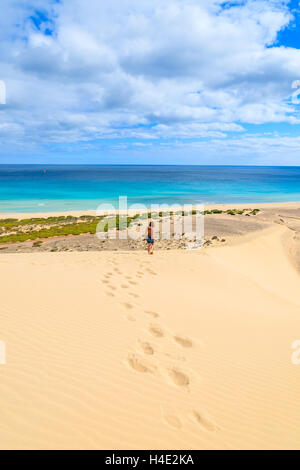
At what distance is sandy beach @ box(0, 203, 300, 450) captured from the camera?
3.03 meters

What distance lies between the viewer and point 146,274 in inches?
392

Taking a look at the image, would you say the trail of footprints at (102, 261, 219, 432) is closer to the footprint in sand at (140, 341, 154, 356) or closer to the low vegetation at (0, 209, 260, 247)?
the footprint in sand at (140, 341, 154, 356)

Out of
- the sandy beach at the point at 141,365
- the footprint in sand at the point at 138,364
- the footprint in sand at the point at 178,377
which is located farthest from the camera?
the footprint in sand at the point at 138,364

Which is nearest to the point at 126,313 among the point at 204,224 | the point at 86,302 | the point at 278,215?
the point at 86,302

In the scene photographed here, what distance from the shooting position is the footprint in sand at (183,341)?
498cm

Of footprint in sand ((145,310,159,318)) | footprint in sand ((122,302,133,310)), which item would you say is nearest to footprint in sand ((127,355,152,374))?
footprint in sand ((145,310,159,318))

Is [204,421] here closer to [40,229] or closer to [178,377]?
[178,377]

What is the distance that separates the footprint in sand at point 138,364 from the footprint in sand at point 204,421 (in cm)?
93

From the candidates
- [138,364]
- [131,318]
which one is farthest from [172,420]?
[131,318]

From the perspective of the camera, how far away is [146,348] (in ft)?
15.3

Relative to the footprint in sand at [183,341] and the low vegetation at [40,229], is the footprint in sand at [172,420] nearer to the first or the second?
the footprint in sand at [183,341]

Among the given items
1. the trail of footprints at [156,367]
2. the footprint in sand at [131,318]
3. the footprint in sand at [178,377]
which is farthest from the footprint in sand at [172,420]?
Answer: the footprint in sand at [131,318]

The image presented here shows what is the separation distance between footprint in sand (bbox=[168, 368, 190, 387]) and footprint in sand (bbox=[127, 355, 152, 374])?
1.17 feet

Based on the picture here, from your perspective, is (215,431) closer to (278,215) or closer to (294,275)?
(294,275)
